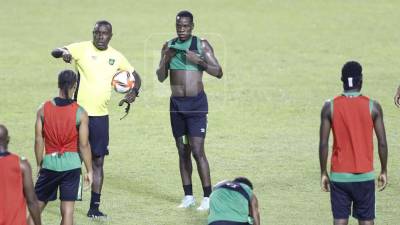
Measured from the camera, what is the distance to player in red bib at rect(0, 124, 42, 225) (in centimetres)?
1038

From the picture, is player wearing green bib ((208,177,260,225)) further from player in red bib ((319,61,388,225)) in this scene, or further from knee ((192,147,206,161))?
knee ((192,147,206,161))

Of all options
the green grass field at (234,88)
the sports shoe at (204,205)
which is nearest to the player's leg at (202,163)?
the sports shoe at (204,205)

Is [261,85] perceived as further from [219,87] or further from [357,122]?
[357,122]

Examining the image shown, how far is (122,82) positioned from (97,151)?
100 cm

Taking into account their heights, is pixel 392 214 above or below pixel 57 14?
Result: below

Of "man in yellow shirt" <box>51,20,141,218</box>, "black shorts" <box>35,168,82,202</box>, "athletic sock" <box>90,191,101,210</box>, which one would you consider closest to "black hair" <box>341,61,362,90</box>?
"black shorts" <box>35,168,82,202</box>

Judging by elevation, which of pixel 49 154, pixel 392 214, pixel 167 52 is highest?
pixel 167 52

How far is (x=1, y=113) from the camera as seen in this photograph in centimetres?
2177

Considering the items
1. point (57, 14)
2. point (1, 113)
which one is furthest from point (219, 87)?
point (57, 14)

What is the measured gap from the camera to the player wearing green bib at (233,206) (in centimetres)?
1102

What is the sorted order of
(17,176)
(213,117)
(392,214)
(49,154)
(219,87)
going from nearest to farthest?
(17,176) → (49,154) → (392,214) → (213,117) → (219,87)

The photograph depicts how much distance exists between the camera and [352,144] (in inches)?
466

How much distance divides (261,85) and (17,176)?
14.4 metres

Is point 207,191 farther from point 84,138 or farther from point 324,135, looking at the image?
point 324,135
